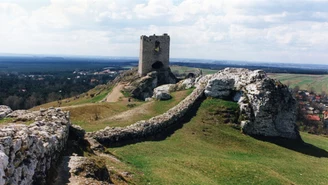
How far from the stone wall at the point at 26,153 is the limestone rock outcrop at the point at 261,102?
968 inches

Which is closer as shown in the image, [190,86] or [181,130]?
[181,130]

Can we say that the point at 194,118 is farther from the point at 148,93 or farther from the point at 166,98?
the point at 148,93

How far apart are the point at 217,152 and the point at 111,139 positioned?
29.9 feet

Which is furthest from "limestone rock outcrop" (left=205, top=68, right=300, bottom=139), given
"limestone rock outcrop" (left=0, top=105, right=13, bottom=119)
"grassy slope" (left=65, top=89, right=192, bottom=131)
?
"limestone rock outcrop" (left=0, top=105, right=13, bottom=119)

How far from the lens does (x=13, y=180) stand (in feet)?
28.9

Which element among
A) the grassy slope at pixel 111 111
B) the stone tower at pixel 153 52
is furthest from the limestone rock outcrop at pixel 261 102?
the stone tower at pixel 153 52

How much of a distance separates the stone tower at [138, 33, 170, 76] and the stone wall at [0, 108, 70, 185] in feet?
147

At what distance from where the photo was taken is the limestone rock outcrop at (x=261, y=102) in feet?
113

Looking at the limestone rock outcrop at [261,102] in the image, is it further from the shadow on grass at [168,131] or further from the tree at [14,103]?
the tree at [14,103]

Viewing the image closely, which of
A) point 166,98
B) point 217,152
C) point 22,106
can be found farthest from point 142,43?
point 22,106

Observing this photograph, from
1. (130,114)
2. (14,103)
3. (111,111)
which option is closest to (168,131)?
(130,114)

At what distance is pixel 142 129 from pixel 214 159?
23.0ft

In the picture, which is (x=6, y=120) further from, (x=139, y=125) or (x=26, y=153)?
(x=139, y=125)

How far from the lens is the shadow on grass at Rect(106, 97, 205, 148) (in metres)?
24.3
